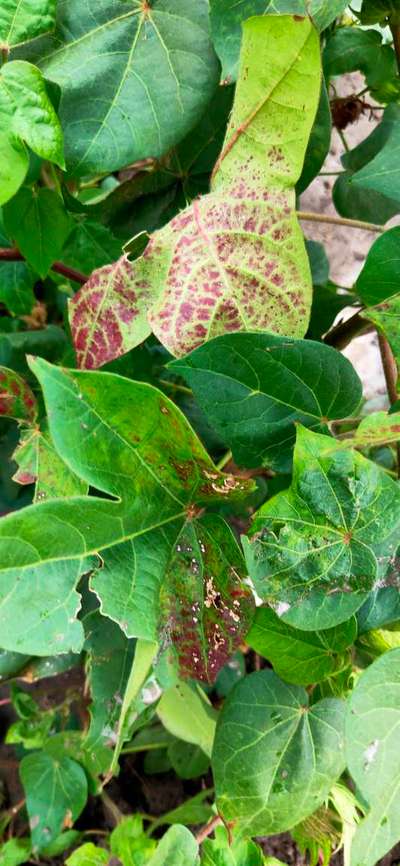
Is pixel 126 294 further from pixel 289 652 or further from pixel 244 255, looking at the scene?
pixel 289 652

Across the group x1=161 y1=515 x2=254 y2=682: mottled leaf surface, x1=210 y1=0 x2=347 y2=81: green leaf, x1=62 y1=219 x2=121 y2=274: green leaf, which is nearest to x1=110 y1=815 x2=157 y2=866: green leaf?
x1=161 y1=515 x2=254 y2=682: mottled leaf surface

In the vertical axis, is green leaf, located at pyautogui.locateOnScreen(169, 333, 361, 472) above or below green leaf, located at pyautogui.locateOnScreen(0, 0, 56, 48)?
below

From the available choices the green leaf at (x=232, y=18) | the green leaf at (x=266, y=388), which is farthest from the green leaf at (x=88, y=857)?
the green leaf at (x=232, y=18)

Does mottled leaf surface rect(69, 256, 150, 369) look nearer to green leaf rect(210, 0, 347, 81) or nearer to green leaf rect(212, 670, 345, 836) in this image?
green leaf rect(210, 0, 347, 81)

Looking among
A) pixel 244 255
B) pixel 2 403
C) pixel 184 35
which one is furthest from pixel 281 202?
pixel 2 403

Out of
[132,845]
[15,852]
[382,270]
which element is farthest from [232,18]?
[15,852]
